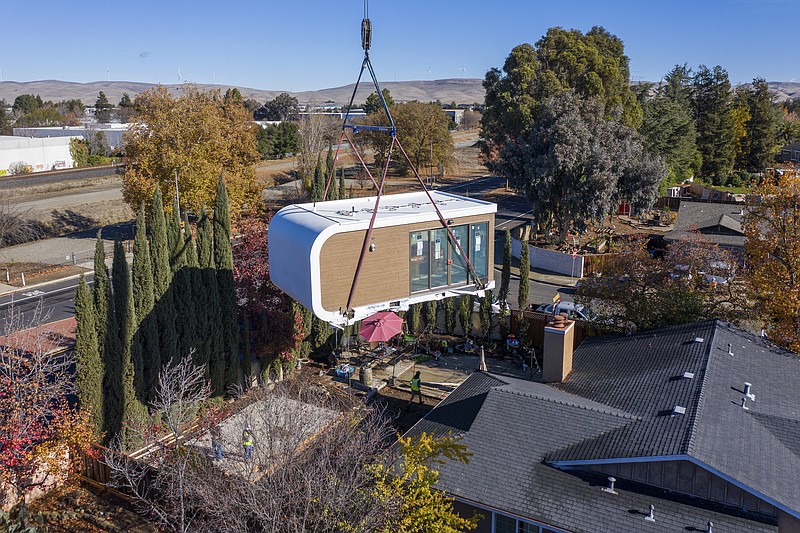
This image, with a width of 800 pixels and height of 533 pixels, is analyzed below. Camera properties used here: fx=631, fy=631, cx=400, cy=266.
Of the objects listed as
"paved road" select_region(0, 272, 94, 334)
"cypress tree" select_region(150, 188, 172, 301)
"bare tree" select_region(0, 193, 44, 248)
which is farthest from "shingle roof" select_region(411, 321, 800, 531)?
"bare tree" select_region(0, 193, 44, 248)

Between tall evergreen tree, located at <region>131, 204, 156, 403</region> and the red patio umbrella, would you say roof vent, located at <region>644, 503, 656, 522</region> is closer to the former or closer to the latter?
the red patio umbrella

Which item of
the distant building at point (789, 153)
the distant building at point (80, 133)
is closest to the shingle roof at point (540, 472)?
the distant building at point (789, 153)

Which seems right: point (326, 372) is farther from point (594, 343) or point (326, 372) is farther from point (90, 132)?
point (90, 132)

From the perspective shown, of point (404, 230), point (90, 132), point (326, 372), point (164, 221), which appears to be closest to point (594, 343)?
point (404, 230)

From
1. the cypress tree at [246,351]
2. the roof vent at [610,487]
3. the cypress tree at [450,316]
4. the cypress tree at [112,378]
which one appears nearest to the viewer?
the roof vent at [610,487]

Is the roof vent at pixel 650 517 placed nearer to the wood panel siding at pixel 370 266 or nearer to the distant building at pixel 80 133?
the wood panel siding at pixel 370 266
